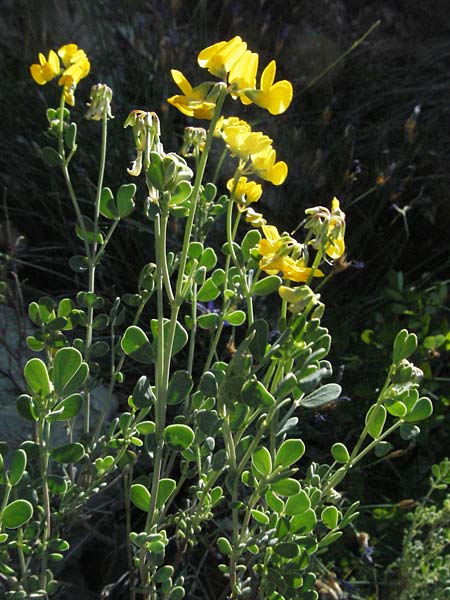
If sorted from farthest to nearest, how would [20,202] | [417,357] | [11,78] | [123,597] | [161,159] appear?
[11,78] → [20,202] → [417,357] → [123,597] → [161,159]

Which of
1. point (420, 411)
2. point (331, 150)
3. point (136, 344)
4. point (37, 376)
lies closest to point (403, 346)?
point (420, 411)

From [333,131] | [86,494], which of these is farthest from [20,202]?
[86,494]

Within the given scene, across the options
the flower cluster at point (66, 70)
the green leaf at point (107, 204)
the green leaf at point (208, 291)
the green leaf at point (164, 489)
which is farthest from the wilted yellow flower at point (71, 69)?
the green leaf at point (164, 489)

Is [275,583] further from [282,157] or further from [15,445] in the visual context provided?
[282,157]

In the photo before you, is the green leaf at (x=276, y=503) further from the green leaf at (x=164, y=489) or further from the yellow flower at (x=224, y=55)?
the yellow flower at (x=224, y=55)

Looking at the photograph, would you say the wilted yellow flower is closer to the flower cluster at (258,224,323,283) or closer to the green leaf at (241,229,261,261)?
the green leaf at (241,229,261,261)

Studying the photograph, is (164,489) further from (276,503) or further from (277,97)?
(277,97)

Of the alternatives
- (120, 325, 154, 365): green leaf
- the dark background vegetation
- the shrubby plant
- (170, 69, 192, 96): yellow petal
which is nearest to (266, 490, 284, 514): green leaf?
the shrubby plant
